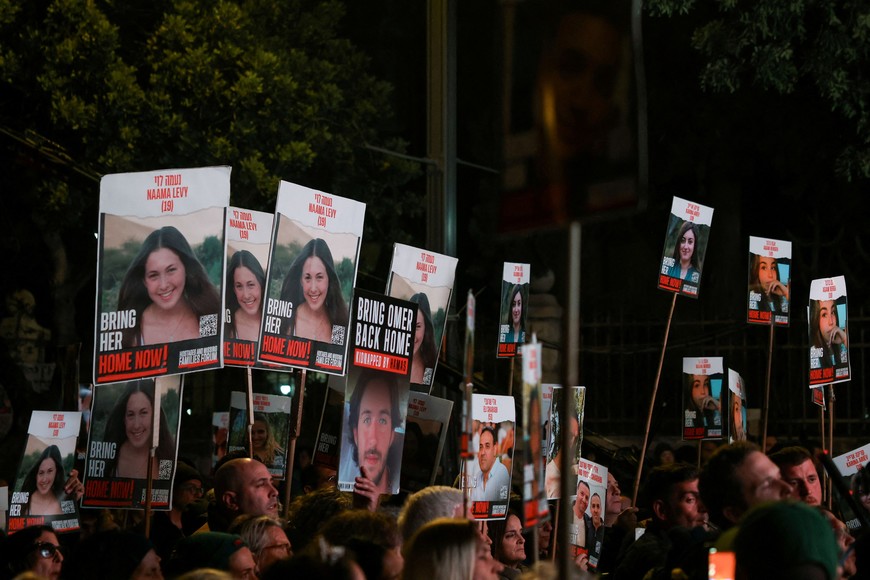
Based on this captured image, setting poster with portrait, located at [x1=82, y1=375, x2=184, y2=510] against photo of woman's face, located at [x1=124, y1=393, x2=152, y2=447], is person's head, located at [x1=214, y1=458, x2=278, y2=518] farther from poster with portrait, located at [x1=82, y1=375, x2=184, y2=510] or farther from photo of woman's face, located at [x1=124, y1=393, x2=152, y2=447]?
photo of woman's face, located at [x1=124, y1=393, x2=152, y2=447]

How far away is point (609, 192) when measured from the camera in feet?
12.2

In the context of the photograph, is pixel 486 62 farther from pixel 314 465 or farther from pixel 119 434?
pixel 119 434

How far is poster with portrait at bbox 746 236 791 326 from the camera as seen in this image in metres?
11.1

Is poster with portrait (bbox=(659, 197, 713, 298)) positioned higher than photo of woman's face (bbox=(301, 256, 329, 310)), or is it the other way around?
poster with portrait (bbox=(659, 197, 713, 298))

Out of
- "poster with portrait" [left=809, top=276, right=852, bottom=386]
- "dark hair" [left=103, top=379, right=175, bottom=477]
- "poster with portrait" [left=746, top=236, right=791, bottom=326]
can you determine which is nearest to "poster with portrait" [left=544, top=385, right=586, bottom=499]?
"poster with portrait" [left=746, top=236, right=791, bottom=326]

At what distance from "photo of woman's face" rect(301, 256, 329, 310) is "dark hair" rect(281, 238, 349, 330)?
0.02 m

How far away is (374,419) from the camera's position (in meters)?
8.15

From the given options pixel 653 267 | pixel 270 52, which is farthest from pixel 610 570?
pixel 653 267

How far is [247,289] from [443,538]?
13.8 feet

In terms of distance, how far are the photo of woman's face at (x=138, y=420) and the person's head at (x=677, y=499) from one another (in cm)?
318

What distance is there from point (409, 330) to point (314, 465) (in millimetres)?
1825

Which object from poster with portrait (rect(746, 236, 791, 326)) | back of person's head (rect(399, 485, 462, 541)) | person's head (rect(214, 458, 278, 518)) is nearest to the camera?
back of person's head (rect(399, 485, 462, 541))

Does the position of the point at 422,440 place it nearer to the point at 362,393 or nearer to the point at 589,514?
the point at 362,393

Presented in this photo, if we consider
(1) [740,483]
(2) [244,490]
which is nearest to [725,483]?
(1) [740,483]
